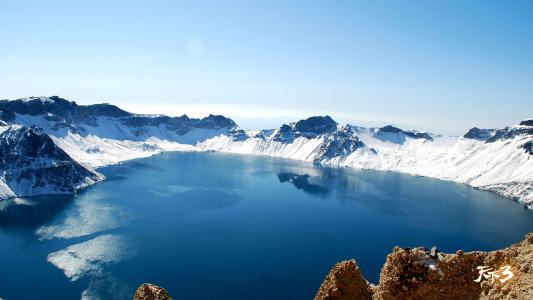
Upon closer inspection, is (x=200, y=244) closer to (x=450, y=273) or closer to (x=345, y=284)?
(x=345, y=284)

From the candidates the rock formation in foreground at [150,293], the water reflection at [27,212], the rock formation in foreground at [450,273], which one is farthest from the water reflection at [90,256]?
the rock formation in foreground at [450,273]

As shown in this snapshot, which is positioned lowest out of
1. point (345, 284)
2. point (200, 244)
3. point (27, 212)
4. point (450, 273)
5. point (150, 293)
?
point (27, 212)

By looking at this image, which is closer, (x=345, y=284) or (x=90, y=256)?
(x=345, y=284)

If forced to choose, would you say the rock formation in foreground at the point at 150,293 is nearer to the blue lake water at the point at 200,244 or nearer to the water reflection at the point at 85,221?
the blue lake water at the point at 200,244

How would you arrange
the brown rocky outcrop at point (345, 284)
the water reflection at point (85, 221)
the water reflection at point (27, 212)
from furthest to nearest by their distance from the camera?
the water reflection at point (27, 212), the water reflection at point (85, 221), the brown rocky outcrop at point (345, 284)

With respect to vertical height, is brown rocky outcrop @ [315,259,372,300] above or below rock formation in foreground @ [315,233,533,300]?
below

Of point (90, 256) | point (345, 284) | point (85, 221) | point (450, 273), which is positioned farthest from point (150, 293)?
point (85, 221)

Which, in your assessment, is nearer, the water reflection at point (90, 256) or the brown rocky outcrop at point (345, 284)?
the brown rocky outcrop at point (345, 284)

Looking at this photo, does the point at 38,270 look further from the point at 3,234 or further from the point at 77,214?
the point at 77,214

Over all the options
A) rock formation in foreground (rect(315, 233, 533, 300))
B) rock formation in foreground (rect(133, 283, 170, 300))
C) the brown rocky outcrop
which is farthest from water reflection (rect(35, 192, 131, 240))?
rock formation in foreground (rect(315, 233, 533, 300))

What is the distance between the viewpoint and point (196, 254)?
12569cm

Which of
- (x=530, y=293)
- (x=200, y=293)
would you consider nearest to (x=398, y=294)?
(x=530, y=293)

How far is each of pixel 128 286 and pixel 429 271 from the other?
303ft

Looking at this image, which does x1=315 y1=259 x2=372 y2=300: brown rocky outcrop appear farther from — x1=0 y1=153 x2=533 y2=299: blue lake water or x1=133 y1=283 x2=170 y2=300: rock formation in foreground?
x1=0 y1=153 x2=533 y2=299: blue lake water
